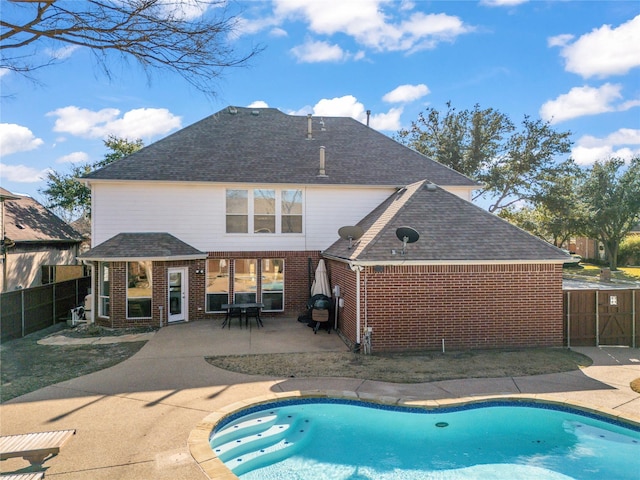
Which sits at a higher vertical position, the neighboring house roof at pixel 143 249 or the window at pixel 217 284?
the neighboring house roof at pixel 143 249

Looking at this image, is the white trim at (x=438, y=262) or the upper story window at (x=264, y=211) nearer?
the white trim at (x=438, y=262)

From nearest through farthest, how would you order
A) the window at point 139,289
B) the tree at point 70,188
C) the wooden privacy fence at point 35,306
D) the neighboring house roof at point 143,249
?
1. the wooden privacy fence at point 35,306
2. the neighboring house roof at point 143,249
3. the window at point 139,289
4. the tree at point 70,188

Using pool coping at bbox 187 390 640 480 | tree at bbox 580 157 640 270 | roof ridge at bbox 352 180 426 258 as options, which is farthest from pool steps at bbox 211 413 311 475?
tree at bbox 580 157 640 270

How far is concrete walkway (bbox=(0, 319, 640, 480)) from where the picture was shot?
531 centimetres

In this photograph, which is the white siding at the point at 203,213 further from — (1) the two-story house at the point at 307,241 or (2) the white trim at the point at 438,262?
(2) the white trim at the point at 438,262

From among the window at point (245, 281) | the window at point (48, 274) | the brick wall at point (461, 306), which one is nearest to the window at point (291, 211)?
the window at point (245, 281)

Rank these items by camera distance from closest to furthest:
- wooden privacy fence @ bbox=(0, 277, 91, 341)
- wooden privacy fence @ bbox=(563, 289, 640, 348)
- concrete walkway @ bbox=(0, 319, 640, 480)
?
concrete walkway @ bbox=(0, 319, 640, 480), wooden privacy fence @ bbox=(563, 289, 640, 348), wooden privacy fence @ bbox=(0, 277, 91, 341)

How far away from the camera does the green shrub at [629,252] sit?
4141 centimetres

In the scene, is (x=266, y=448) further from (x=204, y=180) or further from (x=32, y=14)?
(x=204, y=180)

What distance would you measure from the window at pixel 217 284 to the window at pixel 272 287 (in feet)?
5.06

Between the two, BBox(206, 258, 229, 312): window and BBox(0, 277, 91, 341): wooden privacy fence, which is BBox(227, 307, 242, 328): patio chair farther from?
BBox(0, 277, 91, 341): wooden privacy fence

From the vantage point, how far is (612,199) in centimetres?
3778

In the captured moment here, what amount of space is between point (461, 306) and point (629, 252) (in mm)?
41622

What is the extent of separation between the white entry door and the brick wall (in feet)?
23.7
